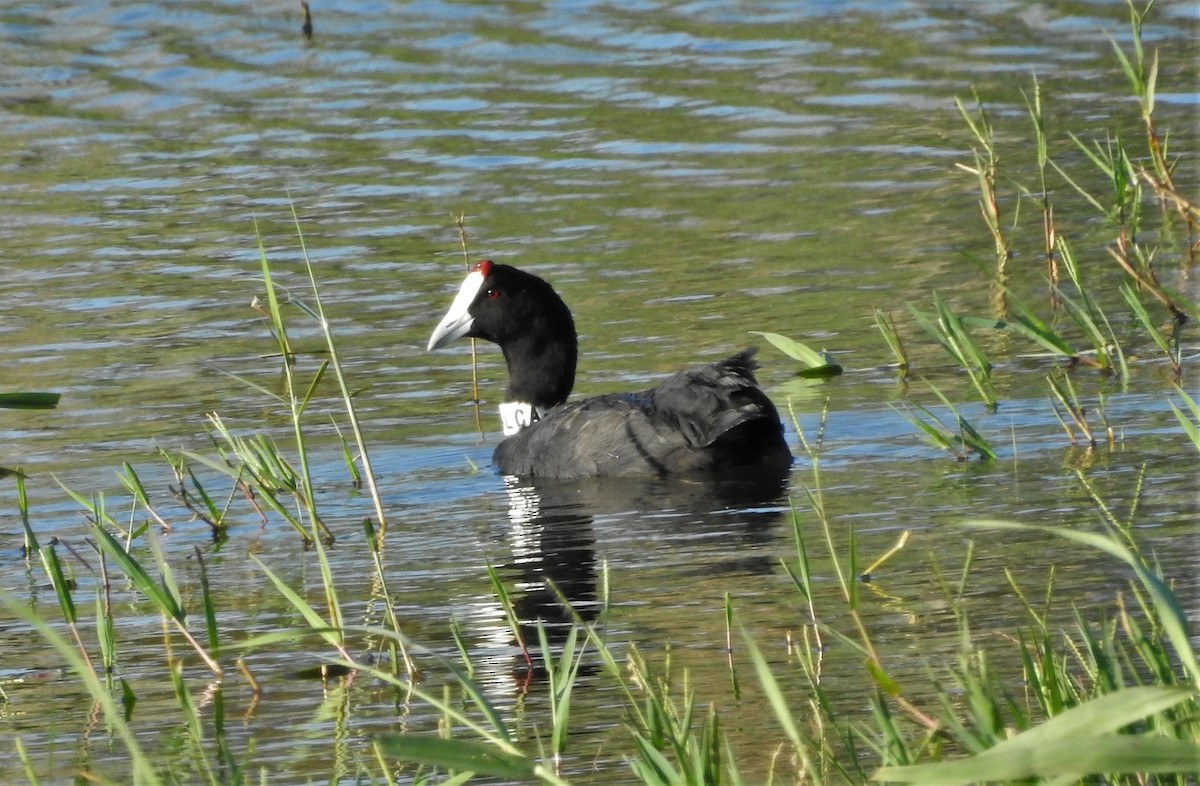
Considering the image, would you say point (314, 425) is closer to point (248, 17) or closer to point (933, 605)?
point (933, 605)

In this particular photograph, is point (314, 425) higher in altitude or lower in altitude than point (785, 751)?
lower

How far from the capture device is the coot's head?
9.39 meters

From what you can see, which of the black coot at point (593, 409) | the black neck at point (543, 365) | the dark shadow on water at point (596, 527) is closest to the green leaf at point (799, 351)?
the black coot at point (593, 409)

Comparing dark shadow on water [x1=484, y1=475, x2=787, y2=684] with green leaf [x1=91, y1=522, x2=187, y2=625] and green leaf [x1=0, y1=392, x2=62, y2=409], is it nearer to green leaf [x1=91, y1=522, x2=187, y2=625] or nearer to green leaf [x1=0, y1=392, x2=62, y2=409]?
green leaf [x1=91, y1=522, x2=187, y2=625]

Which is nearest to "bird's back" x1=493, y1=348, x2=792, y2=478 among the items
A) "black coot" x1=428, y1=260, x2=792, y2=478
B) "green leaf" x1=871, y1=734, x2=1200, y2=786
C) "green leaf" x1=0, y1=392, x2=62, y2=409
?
"black coot" x1=428, y1=260, x2=792, y2=478

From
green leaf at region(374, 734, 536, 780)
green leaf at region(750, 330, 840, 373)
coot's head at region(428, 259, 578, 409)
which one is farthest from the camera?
coot's head at region(428, 259, 578, 409)

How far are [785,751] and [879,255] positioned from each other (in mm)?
7611

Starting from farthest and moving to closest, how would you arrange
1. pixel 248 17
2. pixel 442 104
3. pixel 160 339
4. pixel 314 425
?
pixel 248 17 < pixel 442 104 < pixel 160 339 < pixel 314 425

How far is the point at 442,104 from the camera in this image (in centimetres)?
1717

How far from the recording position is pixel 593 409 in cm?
841

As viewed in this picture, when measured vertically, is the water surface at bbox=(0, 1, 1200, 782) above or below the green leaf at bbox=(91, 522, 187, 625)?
below

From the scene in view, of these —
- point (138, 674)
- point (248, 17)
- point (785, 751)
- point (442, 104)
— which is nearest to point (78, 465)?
point (138, 674)

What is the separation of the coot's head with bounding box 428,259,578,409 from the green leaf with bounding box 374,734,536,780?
6.18 meters

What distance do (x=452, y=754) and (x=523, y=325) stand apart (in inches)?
253
